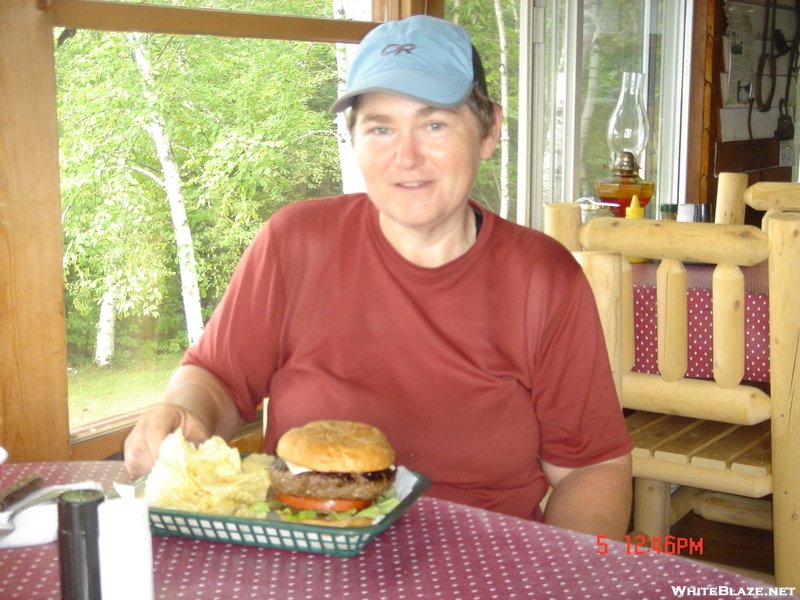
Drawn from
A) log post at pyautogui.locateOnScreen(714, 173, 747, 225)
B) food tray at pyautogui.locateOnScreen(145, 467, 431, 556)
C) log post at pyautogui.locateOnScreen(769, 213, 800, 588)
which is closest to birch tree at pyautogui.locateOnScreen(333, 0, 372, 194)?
log post at pyautogui.locateOnScreen(769, 213, 800, 588)

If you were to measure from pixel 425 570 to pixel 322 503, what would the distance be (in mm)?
149

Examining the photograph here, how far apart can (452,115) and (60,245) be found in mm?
946

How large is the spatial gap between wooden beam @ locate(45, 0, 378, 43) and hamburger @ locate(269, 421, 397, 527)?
125 centimetres

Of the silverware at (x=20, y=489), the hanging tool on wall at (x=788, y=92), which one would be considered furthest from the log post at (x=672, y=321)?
the hanging tool on wall at (x=788, y=92)

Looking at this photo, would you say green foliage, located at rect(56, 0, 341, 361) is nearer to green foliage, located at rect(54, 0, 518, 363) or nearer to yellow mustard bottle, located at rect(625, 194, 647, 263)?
green foliage, located at rect(54, 0, 518, 363)

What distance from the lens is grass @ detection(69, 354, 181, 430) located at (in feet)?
7.09

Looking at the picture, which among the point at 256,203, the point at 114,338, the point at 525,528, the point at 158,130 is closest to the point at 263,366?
the point at 525,528

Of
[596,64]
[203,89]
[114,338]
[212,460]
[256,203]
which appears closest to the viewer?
[212,460]

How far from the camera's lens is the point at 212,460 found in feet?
3.32

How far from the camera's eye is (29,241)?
1.79 metres

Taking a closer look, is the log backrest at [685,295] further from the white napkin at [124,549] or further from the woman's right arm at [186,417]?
the white napkin at [124,549]

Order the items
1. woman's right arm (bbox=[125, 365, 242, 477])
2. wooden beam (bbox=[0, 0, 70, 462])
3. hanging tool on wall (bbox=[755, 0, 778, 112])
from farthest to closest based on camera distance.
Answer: hanging tool on wall (bbox=[755, 0, 778, 112]), wooden beam (bbox=[0, 0, 70, 462]), woman's right arm (bbox=[125, 365, 242, 477])

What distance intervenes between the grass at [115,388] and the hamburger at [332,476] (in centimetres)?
130

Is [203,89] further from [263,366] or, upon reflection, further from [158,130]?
[263,366]
